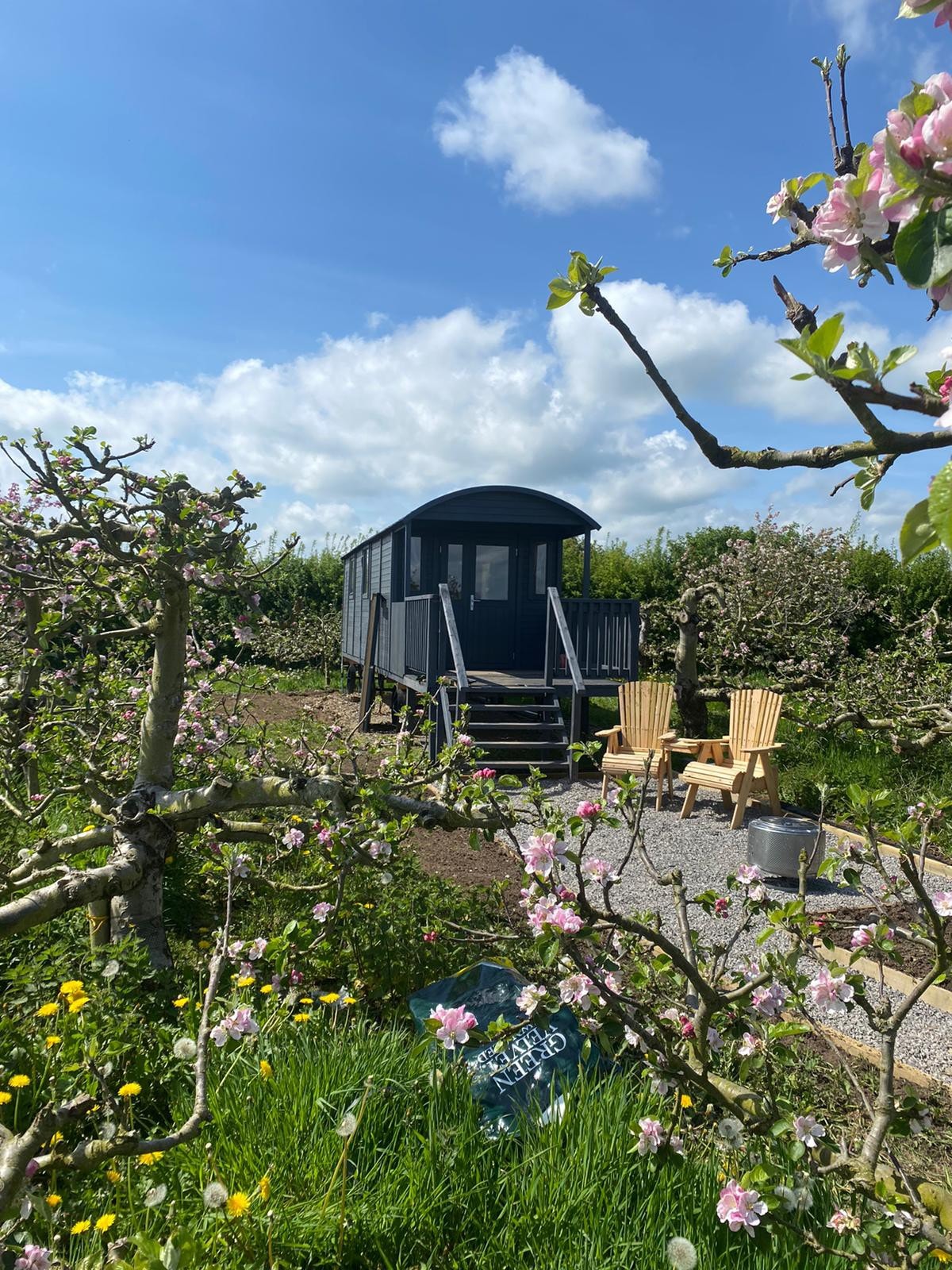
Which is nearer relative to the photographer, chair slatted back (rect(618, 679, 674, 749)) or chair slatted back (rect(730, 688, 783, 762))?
chair slatted back (rect(730, 688, 783, 762))

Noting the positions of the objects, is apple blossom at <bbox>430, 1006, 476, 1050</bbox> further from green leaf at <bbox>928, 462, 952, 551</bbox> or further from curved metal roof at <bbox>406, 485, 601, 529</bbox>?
curved metal roof at <bbox>406, 485, 601, 529</bbox>

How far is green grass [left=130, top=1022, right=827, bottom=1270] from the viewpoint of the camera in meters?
1.72

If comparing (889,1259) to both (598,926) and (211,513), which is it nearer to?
(598,926)

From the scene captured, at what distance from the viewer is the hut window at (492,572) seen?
13.7 meters

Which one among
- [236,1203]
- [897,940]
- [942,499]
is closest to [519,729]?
[897,940]

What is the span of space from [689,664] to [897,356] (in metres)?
9.48

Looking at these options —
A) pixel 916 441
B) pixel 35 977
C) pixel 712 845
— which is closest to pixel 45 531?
pixel 35 977

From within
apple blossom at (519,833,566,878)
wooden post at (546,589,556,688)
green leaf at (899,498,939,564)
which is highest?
green leaf at (899,498,939,564)

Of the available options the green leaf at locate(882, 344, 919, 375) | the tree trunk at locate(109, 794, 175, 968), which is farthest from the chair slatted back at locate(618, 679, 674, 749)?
the green leaf at locate(882, 344, 919, 375)

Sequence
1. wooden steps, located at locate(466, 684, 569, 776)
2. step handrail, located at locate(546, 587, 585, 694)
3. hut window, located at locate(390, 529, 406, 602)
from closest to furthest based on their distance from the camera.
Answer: wooden steps, located at locate(466, 684, 569, 776), step handrail, located at locate(546, 587, 585, 694), hut window, located at locate(390, 529, 406, 602)

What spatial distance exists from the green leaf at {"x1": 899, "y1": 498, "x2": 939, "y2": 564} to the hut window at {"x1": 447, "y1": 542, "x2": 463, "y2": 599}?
42.7 ft

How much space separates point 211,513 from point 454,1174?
2.78m

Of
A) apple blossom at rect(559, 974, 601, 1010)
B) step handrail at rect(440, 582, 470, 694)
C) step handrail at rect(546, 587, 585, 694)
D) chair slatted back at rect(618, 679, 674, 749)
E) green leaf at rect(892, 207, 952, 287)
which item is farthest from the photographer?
step handrail at rect(546, 587, 585, 694)

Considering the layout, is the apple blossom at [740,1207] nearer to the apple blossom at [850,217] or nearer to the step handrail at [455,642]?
the apple blossom at [850,217]
